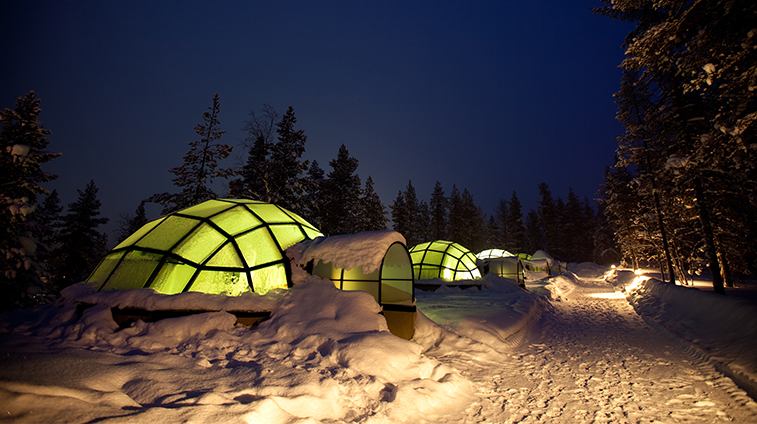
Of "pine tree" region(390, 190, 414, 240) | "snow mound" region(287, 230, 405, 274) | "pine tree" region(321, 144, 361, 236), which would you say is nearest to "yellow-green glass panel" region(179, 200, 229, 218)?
"snow mound" region(287, 230, 405, 274)

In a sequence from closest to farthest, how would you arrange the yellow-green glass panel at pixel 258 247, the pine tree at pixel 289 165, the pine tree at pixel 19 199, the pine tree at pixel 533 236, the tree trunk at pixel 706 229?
1. the yellow-green glass panel at pixel 258 247
2. the pine tree at pixel 19 199
3. the tree trunk at pixel 706 229
4. the pine tree at pixel 289 165
5. the pine tree at pixel 533 236

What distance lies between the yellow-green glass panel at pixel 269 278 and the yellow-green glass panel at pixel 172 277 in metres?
1.23

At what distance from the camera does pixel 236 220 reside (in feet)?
22.9

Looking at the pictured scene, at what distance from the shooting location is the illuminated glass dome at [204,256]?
19.2 ft

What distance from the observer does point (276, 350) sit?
14.7 ft

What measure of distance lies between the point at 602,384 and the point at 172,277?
7.95 m

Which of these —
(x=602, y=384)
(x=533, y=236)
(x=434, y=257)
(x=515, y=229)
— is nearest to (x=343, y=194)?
(x=434, y=257)

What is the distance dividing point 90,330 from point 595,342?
33.2 feet

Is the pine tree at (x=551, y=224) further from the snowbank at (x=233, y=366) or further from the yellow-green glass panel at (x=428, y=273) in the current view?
the snowbank at (x=233, y=366)

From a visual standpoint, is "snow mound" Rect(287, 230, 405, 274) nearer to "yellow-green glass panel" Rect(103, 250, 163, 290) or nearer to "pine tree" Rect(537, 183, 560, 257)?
"yellow-green glass panel" Rect(103, 250, 163, 290)

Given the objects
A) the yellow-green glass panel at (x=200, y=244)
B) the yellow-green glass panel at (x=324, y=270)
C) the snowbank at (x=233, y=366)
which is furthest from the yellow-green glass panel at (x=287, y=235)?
the snowbank at (x=233, y=366)

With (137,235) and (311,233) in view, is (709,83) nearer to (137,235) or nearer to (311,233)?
(311,233)

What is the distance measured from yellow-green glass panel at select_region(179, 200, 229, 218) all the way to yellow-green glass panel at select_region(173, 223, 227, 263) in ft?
1.76

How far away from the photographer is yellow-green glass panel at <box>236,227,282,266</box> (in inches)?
253
